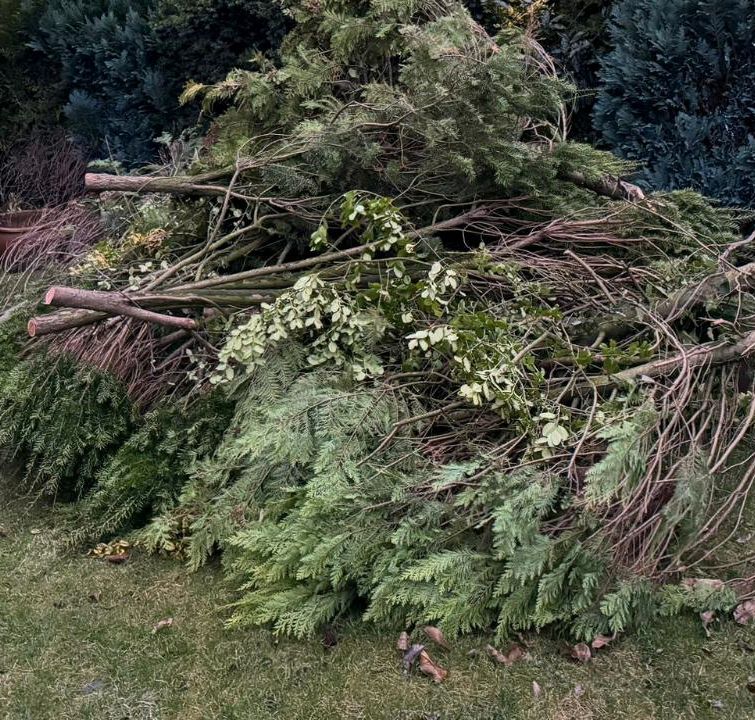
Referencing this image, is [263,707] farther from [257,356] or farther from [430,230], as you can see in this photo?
[430,230]

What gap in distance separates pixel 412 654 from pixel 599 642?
0.66 metres

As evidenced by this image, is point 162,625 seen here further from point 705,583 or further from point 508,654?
point 705,583

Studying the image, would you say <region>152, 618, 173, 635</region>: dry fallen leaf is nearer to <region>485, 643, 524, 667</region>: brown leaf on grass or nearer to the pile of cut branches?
the pile of cut branches

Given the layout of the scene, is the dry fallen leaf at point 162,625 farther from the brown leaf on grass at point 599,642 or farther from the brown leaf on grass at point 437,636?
the brown leaf on grass at point 599,642

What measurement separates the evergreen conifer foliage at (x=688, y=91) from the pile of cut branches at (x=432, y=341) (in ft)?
2.38

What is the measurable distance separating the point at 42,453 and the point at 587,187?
3.41m

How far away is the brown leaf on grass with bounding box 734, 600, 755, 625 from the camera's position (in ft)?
8.94

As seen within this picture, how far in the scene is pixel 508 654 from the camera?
104 inches

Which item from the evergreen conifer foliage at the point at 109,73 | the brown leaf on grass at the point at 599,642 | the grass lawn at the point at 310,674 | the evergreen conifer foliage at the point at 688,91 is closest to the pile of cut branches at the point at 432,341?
the brown leaf on grass at the point at 599,642

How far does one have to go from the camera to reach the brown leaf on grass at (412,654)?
263 centimetres

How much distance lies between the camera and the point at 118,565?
3346 millimetres

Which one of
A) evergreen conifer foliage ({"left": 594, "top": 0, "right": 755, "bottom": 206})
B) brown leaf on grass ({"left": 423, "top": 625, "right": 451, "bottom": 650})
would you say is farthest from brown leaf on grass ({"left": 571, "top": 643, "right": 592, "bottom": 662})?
evergreen conifer foliage ({"left": 594, "top": 0, "right": 755, "bottom": 206})

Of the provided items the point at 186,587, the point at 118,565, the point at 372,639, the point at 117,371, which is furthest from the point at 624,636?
the point at 117,371

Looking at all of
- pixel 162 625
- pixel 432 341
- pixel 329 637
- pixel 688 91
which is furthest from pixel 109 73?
pixel 329 637
